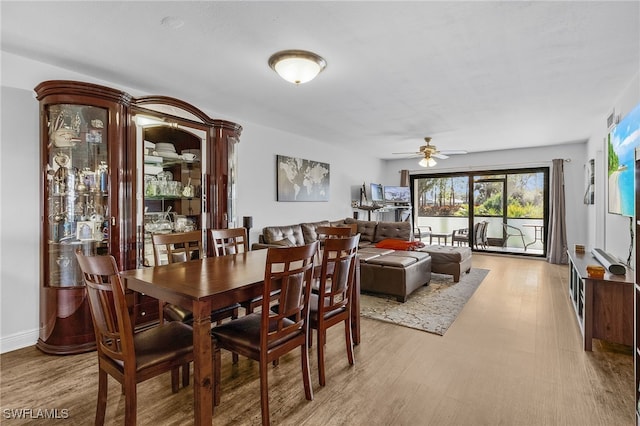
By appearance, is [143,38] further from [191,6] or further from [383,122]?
[383,122]

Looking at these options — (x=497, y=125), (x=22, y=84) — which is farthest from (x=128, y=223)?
(x=497, y=125)

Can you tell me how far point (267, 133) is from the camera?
202 inches

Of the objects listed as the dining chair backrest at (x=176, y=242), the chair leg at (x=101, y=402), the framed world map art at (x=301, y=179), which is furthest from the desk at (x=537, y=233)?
the chair leg at (x=101, y=402)

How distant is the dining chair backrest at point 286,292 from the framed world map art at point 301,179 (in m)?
3.43

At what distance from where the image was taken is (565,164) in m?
6.55

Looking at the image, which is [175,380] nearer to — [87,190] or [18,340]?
[18,340]

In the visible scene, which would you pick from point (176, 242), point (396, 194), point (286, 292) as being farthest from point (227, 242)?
point (396, 194)

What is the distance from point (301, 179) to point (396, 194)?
10.3 ft

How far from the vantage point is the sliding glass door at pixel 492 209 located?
23.2ft

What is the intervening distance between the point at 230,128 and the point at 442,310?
3209 millimetres

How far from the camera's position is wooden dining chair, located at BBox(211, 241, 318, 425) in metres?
1.73

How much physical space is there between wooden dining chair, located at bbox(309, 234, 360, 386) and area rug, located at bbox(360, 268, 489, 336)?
3.71 ft

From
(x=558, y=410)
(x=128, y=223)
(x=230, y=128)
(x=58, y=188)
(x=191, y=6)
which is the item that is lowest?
(x=558, y=410)

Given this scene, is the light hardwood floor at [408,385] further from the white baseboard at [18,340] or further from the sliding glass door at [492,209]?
the sliding glass door at [492,209]
